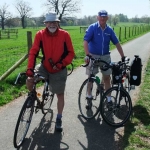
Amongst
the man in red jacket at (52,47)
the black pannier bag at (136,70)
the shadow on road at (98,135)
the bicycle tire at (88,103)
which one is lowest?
the shadow on road at (98,135)

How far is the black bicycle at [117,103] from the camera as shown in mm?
4441

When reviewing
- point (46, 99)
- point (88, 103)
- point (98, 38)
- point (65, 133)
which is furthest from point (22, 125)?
point (98, 38)

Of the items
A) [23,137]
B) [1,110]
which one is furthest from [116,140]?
[1,110]

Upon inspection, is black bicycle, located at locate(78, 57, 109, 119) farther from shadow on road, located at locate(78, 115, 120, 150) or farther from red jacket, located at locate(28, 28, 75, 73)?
red jacket, located at locate(28, 28, 75, 73)

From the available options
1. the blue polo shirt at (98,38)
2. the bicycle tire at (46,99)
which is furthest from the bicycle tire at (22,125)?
the blue polo shirt at (98,38)

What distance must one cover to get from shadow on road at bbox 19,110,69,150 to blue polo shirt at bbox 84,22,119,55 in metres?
1.74

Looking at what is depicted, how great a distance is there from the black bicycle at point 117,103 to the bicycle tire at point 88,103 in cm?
32

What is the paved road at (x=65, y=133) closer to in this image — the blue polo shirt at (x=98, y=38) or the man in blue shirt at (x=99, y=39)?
the man in blue shirt at (x=99, y=39)

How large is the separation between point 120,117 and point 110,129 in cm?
37

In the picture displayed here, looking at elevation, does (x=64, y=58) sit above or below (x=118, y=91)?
above

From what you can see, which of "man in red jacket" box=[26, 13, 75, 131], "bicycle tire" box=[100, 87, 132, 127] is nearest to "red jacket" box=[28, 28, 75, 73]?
"man in red jacket" box=[26, 13, 75, 131]

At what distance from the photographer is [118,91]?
4.45 meters

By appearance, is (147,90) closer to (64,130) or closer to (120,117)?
(120,117)

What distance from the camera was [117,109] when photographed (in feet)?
15.2
